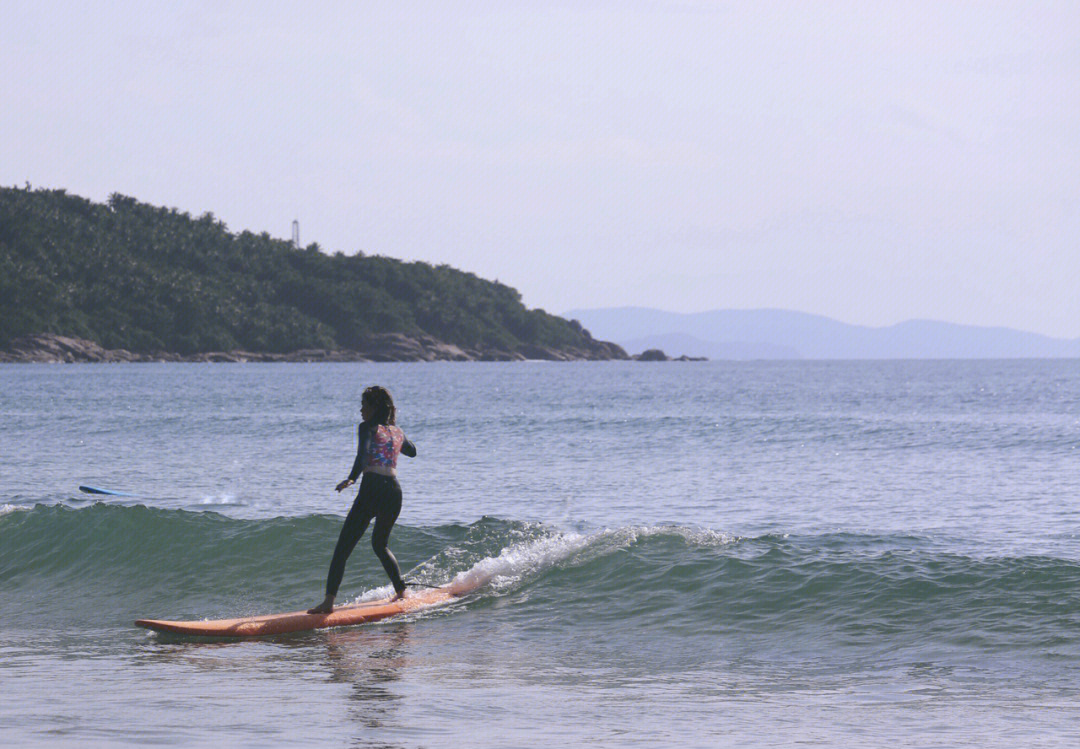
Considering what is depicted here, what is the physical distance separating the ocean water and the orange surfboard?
0.24 m

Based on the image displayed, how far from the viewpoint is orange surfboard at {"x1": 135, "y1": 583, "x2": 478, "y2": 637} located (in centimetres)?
1166

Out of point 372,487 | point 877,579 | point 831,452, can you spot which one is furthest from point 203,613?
point 831,452

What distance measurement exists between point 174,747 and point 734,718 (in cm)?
376

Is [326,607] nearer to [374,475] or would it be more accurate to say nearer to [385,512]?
[385,512]

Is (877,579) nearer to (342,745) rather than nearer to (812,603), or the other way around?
(812,603)

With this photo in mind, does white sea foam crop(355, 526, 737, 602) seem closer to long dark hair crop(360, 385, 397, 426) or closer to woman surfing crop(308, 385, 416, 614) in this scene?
woman surfing crop(308, 385, 416, 614)

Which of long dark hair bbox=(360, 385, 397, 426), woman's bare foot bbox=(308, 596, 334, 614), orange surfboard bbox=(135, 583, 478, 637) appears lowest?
orange surfboard bbox=(135, 583, 478, 637)

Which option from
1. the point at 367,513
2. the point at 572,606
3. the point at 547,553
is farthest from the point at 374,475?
the point at 547,553

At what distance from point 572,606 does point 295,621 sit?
3.17m

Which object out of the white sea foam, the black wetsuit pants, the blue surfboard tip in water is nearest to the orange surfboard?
the black wetsuit pants

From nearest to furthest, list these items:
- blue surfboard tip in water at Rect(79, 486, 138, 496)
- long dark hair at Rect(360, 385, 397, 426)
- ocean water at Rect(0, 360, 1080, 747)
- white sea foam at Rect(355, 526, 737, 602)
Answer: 1. ocean water at Rect(0, 360, 1080, 747)
2. long dark hair at Rect(360, 385, 397, 426)
3. white sea foam at Rect(355, 526, 737, 602)
4. blue surfboard tip in water at Rect(79, 486, 138, 496)

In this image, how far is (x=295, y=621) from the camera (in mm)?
11992

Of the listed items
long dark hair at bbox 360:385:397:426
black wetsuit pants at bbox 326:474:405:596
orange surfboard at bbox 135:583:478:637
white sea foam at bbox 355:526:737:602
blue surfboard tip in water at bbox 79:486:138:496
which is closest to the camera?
orange surfboard at bbox 135:583:478:637

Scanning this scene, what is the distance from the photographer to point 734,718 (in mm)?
8375
